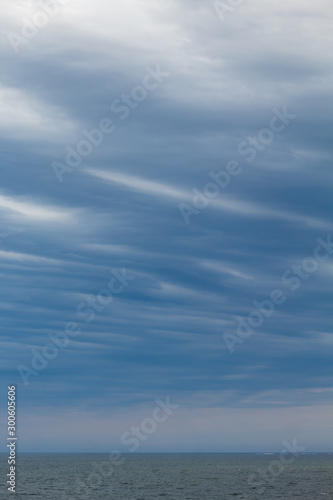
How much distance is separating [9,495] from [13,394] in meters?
53.9

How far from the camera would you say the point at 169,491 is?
329 feet

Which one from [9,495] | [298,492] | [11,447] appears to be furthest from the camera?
[298,492]

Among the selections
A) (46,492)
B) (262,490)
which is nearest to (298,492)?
(262,490)

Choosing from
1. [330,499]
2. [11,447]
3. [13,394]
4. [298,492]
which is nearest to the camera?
[13,394]

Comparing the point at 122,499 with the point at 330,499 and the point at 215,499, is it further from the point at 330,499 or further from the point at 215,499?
the point at 330,499

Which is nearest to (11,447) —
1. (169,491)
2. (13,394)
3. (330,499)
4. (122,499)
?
(13,394)

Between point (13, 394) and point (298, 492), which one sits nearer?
point (13, 394)

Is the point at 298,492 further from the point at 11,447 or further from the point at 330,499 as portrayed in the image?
the point at 11,447

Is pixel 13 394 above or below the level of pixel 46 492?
above

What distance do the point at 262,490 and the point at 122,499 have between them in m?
24.1

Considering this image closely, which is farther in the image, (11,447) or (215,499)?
(215,499)

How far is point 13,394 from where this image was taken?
44531 mm

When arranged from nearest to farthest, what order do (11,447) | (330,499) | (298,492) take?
(11,447) → (330,499) → (298,492)

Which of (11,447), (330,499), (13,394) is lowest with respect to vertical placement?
(330,499)
